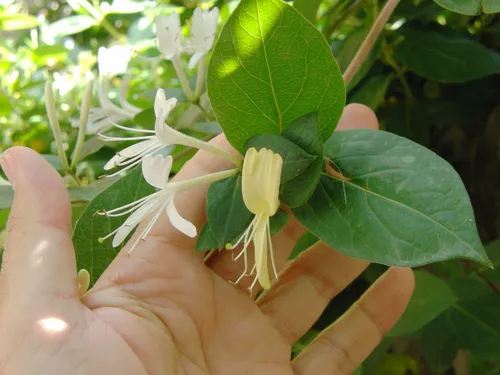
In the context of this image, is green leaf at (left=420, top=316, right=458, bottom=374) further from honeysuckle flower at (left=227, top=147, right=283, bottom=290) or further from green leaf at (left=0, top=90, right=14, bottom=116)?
green leaf at (left=0, top=90, right=14, bottom=116)

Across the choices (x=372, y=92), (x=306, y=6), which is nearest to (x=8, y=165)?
(x=306, y=6)

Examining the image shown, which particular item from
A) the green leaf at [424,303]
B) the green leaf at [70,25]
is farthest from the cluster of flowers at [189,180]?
the green leaf at [70,25]

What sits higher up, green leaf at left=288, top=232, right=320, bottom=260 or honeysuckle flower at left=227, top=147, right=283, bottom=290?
honeysuckle flower at left=227, top=147, right=283, bottom=290

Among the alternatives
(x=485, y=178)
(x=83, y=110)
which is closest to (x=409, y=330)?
(x=485, y=178)

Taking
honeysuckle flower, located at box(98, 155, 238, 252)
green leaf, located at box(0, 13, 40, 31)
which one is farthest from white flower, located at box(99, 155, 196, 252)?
green leaf, located at box(0, 13, 40, 31)

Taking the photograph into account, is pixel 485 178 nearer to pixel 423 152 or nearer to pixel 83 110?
pixel 423 152

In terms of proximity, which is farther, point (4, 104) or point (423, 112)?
point (4, 104)

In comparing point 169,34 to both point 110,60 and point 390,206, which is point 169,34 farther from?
point 390,206
